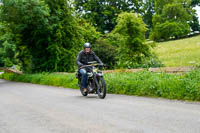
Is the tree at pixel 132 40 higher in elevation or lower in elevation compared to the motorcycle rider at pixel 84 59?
higher

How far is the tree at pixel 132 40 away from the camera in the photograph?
20.7 m

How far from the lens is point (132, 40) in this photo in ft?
67.5

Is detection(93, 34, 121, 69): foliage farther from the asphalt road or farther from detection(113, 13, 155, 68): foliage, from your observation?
the asphalt road

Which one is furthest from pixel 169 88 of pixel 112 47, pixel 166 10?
pixel 166 10

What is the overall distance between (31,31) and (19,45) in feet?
6.92

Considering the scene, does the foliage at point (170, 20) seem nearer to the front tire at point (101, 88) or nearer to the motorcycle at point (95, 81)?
the motorcycle at point (95, 81)

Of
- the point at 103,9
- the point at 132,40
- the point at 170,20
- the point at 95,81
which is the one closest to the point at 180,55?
the point at 132,40

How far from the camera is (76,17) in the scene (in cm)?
2242

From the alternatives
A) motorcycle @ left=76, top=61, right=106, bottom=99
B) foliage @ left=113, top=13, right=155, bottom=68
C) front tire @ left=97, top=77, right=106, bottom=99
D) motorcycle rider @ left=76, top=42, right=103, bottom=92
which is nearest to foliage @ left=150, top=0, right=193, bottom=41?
foliage @ left=113, top=13, right=155, bottom=68

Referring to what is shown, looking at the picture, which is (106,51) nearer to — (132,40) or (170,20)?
(132,40)

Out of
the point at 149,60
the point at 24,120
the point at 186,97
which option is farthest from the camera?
the point at 149,60

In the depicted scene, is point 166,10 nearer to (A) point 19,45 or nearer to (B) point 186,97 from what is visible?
(A) point 19,45

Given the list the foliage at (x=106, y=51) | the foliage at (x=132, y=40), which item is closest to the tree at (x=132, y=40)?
the foliage at (x=132, y=40)

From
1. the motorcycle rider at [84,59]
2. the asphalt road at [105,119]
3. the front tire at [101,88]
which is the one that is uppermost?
the motorcycle rider at [84,59]
